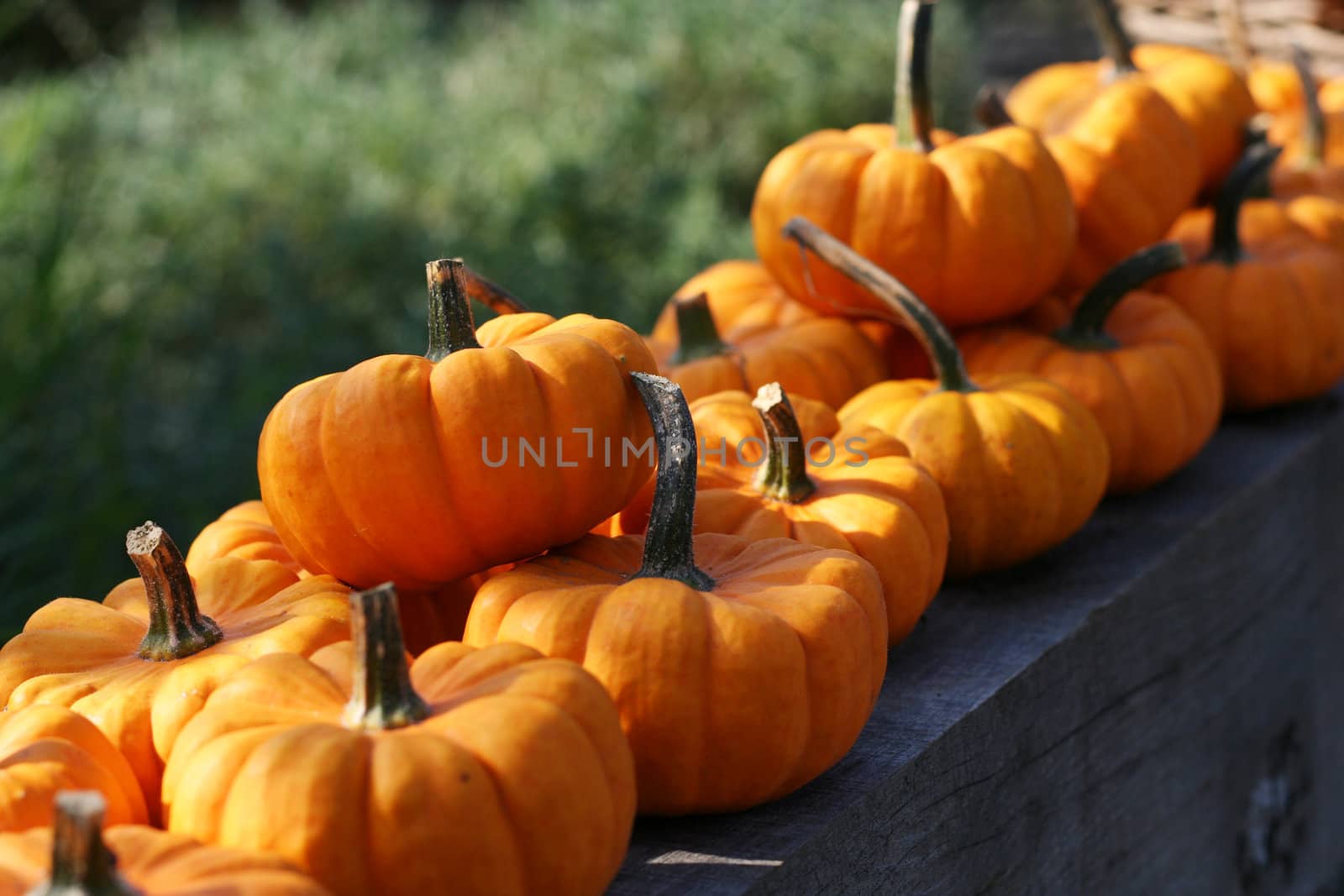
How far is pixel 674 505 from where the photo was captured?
4.05 feet

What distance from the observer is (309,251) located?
16.4 ft

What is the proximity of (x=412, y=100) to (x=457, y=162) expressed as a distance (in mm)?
653

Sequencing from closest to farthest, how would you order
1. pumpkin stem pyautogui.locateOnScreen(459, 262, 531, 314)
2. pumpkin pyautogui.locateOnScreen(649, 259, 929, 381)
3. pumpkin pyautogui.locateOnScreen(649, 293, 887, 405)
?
pumpkin stem pyautogui.locateOnScreen(459, 262, 531, 314) → pumpkin pyautogui.locateOnScreen(649, 293, 887, 405) → pumpkin pyautogui.locateOnScreen(649, 259, 929, 381)

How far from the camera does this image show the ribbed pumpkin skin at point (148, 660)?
1.15m

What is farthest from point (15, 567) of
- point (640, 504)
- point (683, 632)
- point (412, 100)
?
point (412, 100)

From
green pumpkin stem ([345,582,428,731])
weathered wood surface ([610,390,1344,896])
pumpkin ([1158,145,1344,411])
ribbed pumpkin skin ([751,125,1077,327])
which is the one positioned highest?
ribbed pumpkin skin ([751,125,1077,327])

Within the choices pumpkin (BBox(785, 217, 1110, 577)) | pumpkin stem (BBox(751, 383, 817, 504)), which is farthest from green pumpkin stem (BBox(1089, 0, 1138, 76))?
pumpkin stem (BBox(751, 383, 817, 504))

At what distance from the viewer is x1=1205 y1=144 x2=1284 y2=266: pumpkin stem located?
235cm

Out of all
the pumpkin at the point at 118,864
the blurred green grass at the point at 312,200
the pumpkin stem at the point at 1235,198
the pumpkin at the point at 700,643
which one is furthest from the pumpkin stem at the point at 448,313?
the blurred green grass at the point at 312,200

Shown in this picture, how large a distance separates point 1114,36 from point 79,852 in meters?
2.35

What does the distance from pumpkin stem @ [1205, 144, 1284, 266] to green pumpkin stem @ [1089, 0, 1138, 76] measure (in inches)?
11.5

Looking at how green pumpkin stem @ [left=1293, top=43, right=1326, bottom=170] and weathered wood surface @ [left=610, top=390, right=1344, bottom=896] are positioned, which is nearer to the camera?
weathered wood surface @ [left=610, top=390, right=1344, bottom=896]

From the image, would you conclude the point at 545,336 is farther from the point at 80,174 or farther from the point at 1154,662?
the point at 80,174

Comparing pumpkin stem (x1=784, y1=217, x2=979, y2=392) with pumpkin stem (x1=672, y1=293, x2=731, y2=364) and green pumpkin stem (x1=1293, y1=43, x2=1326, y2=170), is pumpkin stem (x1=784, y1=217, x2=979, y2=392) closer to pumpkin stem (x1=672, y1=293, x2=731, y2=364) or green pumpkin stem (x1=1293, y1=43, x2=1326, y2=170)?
pumpkin stem (x1=672, y1=293, x2=731, y2=364)
